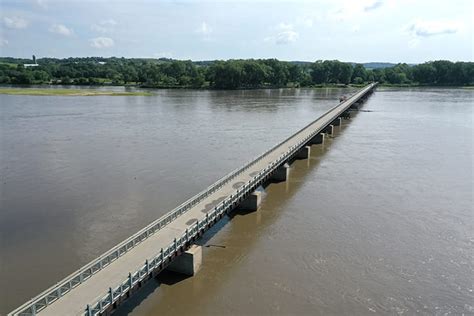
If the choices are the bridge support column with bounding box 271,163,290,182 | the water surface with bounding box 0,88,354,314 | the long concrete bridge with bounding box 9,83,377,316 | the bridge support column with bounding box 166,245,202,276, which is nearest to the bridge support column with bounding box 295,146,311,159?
the water surface with bounding box 0,88,354,314

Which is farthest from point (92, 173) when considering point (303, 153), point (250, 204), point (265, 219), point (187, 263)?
point (303, 153)

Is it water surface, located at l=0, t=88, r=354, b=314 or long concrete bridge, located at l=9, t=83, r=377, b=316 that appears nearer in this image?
long concrete bridge, located at l=9, t=83, r=377, b=316

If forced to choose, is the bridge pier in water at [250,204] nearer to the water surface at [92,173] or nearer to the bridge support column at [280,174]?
the water surface at [92,173]

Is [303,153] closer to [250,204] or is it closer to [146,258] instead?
[250,204]

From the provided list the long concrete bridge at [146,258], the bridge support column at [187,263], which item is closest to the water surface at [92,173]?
the long concrete bridge at [146,258]

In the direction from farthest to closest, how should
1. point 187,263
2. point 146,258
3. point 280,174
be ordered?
point 280,174 → point 187,263 → point 146,258

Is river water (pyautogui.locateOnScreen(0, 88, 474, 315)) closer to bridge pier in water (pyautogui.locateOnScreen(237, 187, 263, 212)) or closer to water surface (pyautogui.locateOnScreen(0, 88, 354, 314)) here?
water surface (pyautogui.locateOnScreen(0, 88, 354, 314))

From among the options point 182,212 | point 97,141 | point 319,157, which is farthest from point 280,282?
point 97,141
